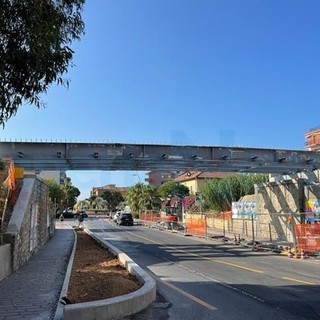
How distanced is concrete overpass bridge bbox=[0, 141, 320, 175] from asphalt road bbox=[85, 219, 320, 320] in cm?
1150

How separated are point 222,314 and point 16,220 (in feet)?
27.2

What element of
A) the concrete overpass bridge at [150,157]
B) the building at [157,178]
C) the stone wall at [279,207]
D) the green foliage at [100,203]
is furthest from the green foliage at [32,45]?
the building at [157,178]

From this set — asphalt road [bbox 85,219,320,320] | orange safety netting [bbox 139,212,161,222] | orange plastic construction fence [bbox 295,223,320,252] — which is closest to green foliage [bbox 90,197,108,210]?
orange safety netting [bbox 139,212,161,222]

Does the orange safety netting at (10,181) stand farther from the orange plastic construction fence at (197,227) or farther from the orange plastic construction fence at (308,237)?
the orange plastic construction fence at (197,227)

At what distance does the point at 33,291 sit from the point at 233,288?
4819mm

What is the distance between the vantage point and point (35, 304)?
348 inches

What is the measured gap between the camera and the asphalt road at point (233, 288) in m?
8.45

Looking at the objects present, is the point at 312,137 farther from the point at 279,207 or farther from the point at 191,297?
the point at 191,297

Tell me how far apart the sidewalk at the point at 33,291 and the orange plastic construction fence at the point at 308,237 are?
1100 cm

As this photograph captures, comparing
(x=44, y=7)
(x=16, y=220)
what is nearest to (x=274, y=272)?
(x=16, y=220)

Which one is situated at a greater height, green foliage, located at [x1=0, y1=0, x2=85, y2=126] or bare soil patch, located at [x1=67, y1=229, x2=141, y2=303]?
green foliage, located at [x1=0, y1=0, x2=85, y2=126]

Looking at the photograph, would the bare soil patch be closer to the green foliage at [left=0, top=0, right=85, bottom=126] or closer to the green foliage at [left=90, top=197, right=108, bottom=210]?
the green foliage at [left=0, top=0, right=85, bottom=126]

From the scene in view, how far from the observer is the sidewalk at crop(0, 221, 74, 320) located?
8185 mm

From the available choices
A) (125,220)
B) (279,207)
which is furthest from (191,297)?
(125,220)
